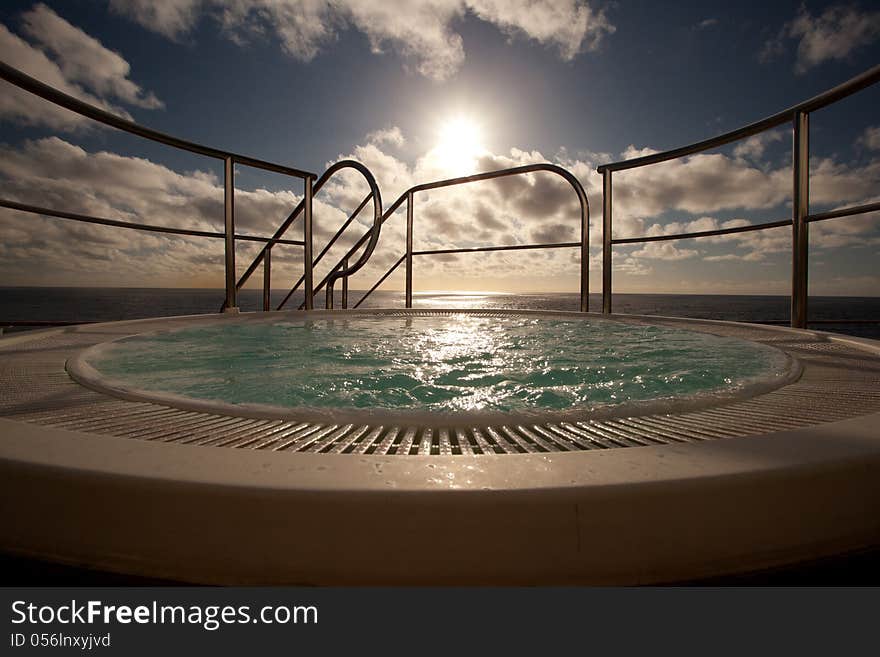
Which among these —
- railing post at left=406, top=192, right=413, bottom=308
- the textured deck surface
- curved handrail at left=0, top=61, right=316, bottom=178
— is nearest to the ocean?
railing post at left=406, top=192, right=413, bottom=308

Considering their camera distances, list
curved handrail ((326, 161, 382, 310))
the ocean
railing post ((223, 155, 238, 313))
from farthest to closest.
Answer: the ocean, curved handrail ((326, 161, 382, 310)), railing post ((223, 155, 238, 313))

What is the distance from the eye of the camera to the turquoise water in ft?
3.54

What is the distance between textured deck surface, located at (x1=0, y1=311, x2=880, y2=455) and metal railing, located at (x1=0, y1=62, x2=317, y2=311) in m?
1.28

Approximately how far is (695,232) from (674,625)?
2.36 meters

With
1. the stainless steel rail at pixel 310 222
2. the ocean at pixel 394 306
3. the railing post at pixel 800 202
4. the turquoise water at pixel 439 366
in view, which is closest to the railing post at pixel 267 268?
the stainless steel rail at pixel 310 222

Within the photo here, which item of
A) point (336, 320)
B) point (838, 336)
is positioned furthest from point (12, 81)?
point (838, 336)

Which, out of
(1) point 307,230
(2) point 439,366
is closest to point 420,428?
(2) point 439,366

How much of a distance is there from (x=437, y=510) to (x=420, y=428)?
312mm

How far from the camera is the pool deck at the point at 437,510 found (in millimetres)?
385

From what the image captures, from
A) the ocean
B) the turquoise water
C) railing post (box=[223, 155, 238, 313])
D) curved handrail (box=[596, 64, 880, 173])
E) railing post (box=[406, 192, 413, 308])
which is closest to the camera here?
the turquoise water

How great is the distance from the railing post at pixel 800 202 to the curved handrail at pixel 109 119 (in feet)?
9.26

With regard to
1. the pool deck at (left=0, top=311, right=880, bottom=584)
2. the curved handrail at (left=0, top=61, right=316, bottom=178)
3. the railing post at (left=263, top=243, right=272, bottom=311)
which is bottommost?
the pool deck at (left=0, top=311, right=880, bottom=584)

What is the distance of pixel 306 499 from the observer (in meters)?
0.38

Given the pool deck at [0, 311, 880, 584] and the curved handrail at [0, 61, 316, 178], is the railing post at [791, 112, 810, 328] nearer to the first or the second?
the pool deck at [0, 311, 880, 584]
